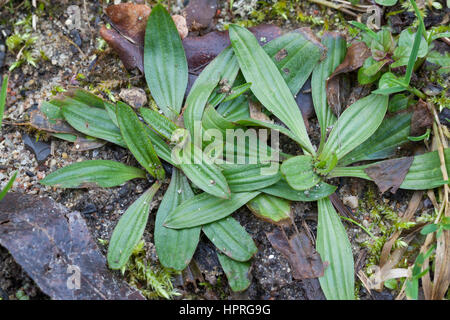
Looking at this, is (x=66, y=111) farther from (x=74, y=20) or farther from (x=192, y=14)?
(x=192, y=14)

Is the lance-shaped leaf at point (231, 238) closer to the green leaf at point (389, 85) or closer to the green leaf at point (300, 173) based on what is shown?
the green leaf at point (300, 173)

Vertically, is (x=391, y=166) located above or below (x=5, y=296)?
above

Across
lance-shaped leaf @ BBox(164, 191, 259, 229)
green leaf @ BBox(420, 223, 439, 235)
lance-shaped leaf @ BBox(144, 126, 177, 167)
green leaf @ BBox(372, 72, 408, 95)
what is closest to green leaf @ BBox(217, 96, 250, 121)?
lance-shaped leaf @ BBox(144, 126, 177, 167)

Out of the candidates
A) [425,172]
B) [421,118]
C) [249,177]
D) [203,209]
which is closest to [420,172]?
[425,172]

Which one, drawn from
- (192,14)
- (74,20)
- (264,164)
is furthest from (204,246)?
(74,20)

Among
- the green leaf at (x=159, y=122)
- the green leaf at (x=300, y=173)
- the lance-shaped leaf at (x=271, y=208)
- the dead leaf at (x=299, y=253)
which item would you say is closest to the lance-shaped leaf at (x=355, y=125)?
the green leaf at (x=300, y=173)

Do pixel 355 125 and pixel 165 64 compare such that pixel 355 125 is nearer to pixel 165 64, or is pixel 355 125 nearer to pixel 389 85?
pixel 389 85

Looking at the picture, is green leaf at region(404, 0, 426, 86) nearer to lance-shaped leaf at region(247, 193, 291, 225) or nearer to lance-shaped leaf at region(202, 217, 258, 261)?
lance-shaped leaf at region(247, 193, 291, 225)
